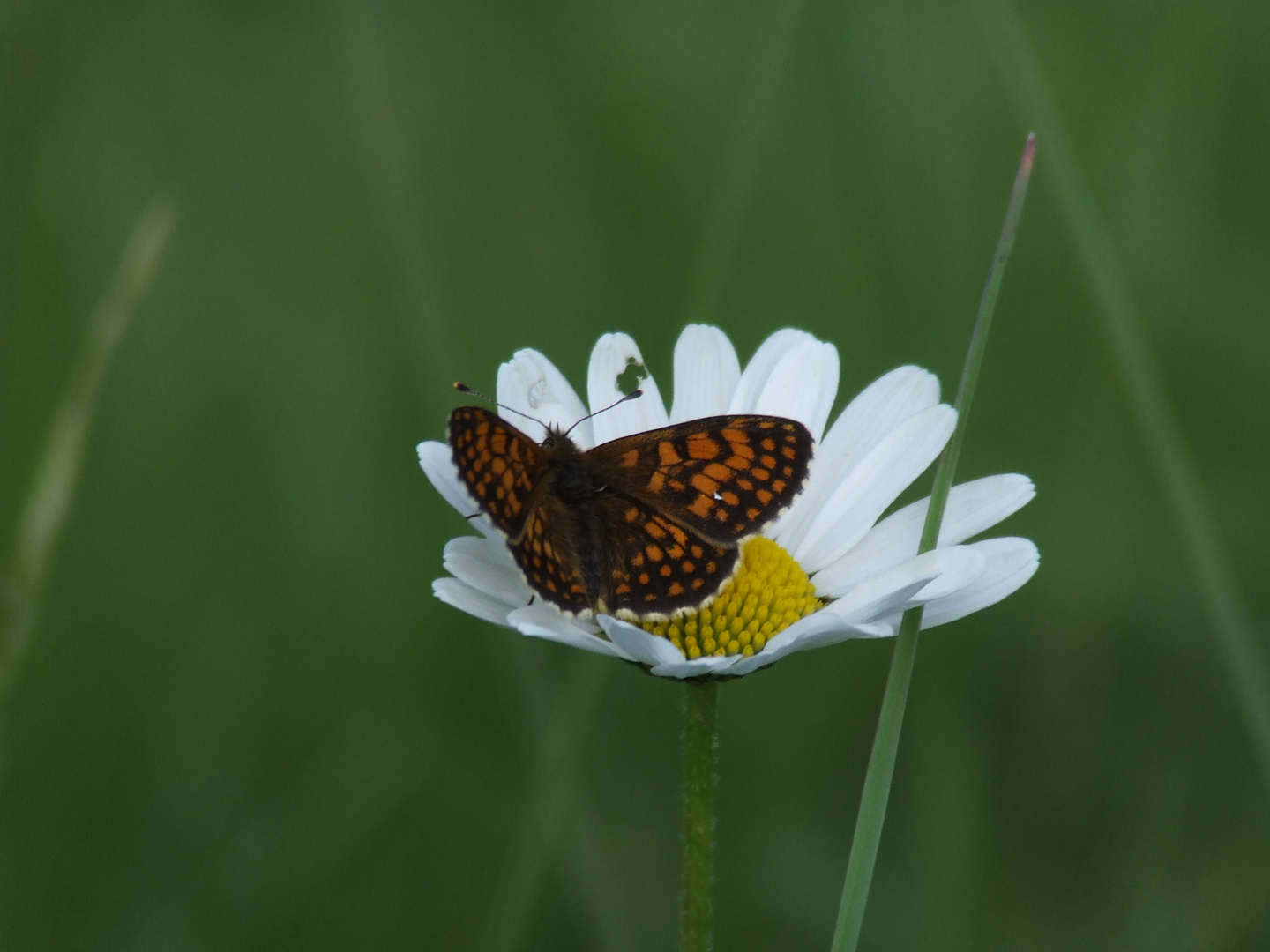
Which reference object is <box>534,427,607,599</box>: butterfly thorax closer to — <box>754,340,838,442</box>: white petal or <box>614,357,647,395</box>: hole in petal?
<box>614,357,647,395</box>: hole in petal

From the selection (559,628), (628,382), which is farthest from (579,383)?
(559,628)

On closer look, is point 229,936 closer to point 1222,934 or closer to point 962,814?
point 962,814

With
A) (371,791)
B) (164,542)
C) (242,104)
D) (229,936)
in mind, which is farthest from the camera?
(242,104)

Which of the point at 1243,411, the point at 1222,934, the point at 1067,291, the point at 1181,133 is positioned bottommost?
the point at 1222,934

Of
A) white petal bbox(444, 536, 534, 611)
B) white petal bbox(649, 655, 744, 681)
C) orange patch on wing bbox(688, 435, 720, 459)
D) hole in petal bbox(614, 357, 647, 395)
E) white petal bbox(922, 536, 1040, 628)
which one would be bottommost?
white petal bbox(649, 655, 744, 681)

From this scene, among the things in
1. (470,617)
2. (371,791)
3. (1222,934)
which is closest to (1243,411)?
(1222,934)

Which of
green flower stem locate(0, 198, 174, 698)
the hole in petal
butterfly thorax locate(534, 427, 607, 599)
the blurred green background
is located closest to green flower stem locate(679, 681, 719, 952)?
butterfly thorax locate(534, 427, 607, 599)
